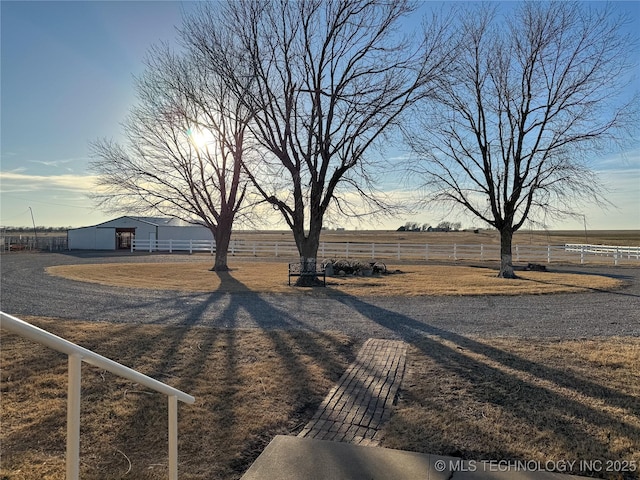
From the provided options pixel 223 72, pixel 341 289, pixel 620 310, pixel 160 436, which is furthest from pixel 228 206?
pixel 160 436

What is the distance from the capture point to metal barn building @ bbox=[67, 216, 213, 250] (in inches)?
1683

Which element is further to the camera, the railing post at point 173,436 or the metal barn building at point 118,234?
the metal barn building at point 118,234

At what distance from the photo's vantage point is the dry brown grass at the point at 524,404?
343 cm

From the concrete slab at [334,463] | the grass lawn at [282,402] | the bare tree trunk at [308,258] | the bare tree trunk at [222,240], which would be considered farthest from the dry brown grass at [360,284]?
the concrete slab at [334,463]

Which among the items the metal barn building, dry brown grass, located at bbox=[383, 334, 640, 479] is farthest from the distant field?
dry brown grass, located at bbox=[383, 334, 640, 479]

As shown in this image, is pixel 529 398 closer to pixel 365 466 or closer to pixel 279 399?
pixel 365 466

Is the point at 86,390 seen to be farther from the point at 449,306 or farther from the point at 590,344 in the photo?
the point at 449,306

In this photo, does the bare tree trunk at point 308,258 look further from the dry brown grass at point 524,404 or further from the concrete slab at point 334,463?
the concrete slab at point 334,463

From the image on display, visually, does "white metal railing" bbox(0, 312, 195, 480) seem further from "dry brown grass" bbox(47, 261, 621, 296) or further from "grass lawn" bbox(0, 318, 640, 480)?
"dry brown grass" bbox(47, 261, 621, 296)

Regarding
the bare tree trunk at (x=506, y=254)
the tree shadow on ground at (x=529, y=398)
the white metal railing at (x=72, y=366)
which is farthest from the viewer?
the bare tree trunk at (x=506, y=254)

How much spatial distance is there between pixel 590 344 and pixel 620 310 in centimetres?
436

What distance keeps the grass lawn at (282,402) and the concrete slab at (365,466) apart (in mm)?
194

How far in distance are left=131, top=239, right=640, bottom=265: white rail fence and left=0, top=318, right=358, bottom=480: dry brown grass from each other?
79.3 ft

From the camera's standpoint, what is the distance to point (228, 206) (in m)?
23.6
